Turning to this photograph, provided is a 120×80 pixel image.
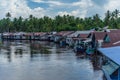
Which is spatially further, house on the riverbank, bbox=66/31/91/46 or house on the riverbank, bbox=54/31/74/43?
house on the riverbank, bbox=54/31/74/43

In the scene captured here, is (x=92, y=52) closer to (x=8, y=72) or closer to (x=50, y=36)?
(x=8, y=72)

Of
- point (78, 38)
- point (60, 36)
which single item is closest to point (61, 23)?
point (60, 36)

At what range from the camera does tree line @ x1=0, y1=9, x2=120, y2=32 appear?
108250mm

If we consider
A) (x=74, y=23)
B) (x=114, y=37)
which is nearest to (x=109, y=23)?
(x=74, y=23)

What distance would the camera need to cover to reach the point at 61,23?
128500mm

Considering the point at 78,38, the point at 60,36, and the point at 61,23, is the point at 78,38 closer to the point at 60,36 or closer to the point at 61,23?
the point at 60,36

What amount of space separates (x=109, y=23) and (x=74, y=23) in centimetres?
1680

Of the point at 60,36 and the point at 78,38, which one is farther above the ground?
the point at 78,38

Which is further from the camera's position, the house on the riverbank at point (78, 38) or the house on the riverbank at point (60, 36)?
the house on the riverbank at point (60, 36)

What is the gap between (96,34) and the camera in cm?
5712

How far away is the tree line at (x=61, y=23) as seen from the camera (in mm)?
108250

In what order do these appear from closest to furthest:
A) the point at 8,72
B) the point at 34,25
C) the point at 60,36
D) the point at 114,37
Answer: the point at 8,72
the point at 114,37
the point at 60,36
the point at 34,25

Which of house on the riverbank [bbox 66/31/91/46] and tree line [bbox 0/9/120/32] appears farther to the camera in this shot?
tree line [bbox 0/9/120/32]

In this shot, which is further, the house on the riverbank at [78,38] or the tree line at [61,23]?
the tree line at [61,23]
